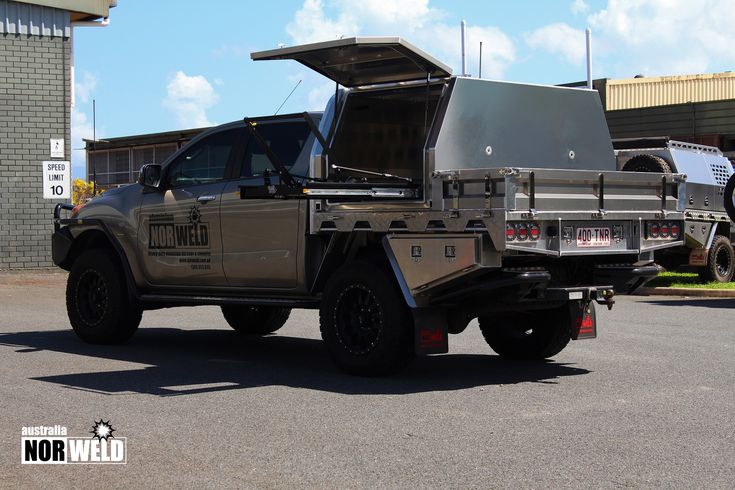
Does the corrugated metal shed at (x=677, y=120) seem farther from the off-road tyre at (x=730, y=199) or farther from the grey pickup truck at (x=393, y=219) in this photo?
the grey pickup truck at (x=393, y=219)

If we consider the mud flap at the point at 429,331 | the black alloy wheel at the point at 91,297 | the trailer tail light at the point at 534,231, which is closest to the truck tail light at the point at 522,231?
the trailer tail light at the point at 534,231

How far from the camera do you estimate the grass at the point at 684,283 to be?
19.0 metres

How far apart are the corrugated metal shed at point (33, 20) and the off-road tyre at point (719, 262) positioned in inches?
556

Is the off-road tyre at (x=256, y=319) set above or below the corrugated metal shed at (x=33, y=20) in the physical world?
below

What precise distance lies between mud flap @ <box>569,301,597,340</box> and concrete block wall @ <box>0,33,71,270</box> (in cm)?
1768

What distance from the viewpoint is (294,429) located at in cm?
693

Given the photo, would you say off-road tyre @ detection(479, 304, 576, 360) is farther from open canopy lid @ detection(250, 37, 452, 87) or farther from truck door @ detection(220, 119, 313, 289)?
open canopy lid @ detection(250, 37, 452, 87)

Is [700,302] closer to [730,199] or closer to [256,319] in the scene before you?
[730,199]

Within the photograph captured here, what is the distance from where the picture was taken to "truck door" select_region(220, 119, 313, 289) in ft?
32.1

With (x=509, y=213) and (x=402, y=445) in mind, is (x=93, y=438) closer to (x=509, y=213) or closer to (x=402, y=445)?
(x=402, y=445)

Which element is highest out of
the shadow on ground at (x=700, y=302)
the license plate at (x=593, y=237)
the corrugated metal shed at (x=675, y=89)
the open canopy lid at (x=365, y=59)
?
the corrugated metal shed at (x=675, y=89)

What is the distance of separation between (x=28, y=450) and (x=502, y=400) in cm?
324

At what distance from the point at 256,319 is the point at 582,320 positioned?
14.1 ft

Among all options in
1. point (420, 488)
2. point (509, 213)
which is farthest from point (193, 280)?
point (420, 488)
